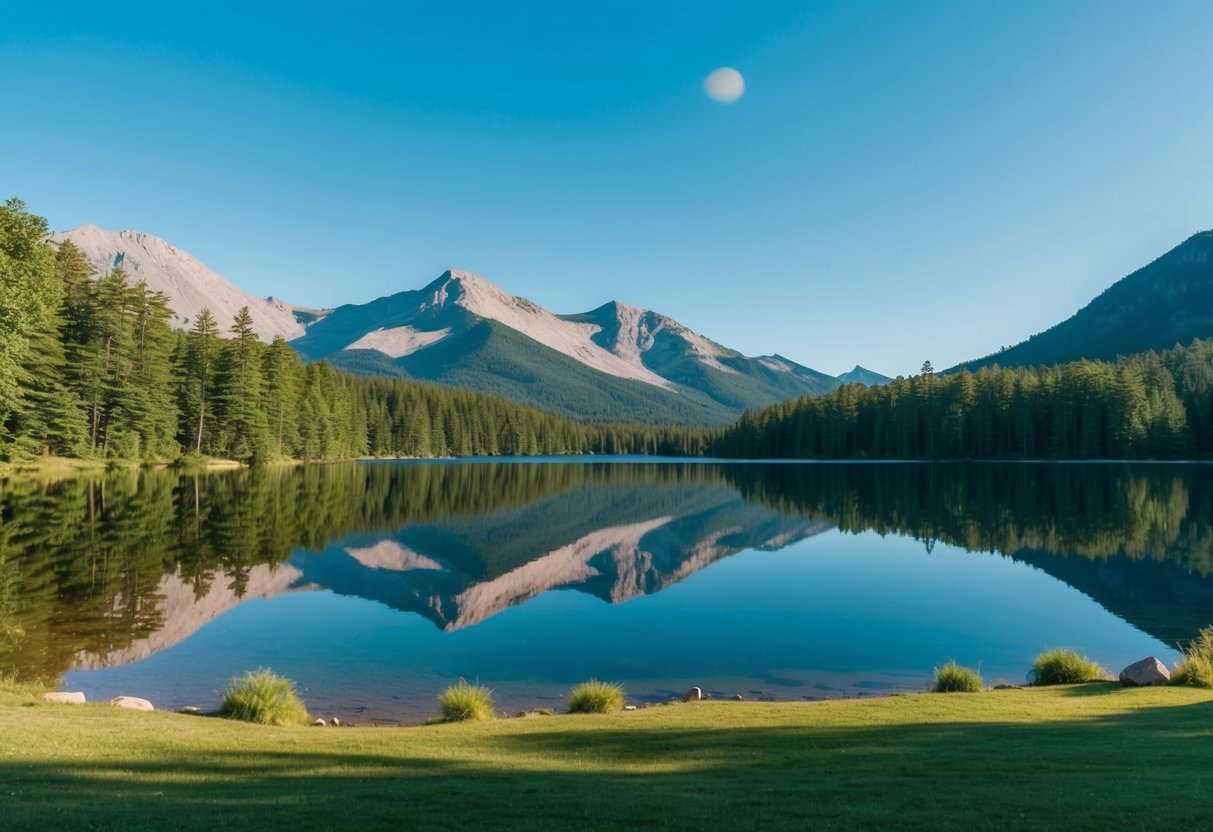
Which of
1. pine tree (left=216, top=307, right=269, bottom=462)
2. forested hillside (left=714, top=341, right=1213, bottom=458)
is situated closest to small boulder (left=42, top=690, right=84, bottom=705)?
pine tree (left=216, top=307, right=269, bottom=462)

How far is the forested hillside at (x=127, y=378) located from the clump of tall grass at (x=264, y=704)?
131 feet

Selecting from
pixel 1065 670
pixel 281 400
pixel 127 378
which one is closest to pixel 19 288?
pixel 127 378

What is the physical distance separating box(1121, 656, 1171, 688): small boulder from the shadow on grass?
4.59m

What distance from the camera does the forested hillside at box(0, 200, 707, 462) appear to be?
48812 millimetres

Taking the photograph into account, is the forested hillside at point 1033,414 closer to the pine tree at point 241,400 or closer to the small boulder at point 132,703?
the pine tree at point 241,400

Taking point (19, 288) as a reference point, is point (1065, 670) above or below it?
below

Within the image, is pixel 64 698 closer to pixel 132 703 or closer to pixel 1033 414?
pixel 132 703

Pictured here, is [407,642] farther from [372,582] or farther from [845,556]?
[845,556]

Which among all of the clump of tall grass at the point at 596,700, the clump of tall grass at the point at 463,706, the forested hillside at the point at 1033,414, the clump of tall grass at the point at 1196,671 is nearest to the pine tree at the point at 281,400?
the clump of tall grass at the point at 463,706

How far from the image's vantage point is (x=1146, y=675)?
16.1 m

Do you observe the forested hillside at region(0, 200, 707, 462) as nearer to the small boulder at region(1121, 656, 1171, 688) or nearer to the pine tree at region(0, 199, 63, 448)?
the pine tree at region(0, 199, 63, 448)

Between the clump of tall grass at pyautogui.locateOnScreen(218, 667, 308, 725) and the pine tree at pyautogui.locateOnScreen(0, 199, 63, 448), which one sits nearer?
the clump of tall grass at pyautogui.locateOnScreen(218, 667, 308, 725)

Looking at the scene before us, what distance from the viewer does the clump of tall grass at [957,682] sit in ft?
54.0

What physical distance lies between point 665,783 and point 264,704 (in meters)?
8.78
